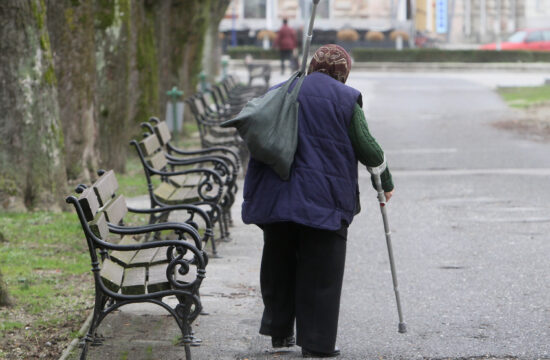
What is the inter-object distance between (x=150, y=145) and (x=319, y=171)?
148 inches

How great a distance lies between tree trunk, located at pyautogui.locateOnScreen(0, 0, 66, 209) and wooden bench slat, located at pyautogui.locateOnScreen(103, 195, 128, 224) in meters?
3.48

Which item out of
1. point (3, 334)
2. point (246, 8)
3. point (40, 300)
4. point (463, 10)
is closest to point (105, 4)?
point (40, 300)

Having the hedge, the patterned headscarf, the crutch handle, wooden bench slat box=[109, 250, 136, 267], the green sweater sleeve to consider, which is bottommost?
the hedge

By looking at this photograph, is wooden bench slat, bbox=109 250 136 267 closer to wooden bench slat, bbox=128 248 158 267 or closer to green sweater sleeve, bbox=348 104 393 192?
wooden bench slat, bbox=128 248 158 267

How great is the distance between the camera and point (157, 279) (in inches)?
226

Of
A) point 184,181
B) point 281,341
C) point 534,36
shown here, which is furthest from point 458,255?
point 534,36

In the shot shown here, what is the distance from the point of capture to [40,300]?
7031 mm

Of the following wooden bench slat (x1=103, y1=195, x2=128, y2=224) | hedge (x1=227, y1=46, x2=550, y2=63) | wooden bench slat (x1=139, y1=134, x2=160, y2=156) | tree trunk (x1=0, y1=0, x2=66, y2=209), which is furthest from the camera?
hedge (x1=227, y1=46, x2=550, y2=63)

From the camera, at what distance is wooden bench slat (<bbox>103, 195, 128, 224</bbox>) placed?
6266mm

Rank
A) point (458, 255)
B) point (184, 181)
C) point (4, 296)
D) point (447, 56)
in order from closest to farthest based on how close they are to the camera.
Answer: point (4, 296)
point (458, 255)
point (184, 181)
point (447, 56)

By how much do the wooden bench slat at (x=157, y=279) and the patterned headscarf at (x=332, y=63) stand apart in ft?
4.30

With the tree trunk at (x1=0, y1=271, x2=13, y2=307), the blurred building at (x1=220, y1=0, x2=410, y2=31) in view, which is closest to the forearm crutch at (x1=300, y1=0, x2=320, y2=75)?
the tree trunk at (x1=0, y1=271, x2=13, y2=307)

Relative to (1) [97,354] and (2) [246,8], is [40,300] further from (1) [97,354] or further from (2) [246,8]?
(2) [246,8]

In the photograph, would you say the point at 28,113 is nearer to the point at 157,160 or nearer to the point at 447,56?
the point at 157,160
